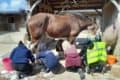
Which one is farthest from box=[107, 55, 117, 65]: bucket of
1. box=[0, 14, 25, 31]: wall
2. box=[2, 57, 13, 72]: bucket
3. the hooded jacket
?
box=[0, 14, 25, 31]: wall

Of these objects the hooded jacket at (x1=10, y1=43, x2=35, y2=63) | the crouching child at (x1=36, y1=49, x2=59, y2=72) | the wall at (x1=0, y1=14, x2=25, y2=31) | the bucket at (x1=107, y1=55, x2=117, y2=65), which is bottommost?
the wall at (x1=0, y1=14, x2=25, y2=31)

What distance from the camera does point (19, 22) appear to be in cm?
3712

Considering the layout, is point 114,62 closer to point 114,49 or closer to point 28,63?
point 114,49

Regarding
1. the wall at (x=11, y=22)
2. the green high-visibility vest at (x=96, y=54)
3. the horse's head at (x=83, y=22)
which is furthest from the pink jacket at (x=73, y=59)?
the wall at (x=11, y=22)

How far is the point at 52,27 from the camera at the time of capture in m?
13.6

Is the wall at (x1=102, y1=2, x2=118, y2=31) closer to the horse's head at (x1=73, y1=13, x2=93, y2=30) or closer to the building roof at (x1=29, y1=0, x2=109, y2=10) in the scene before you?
the building roof at (x1=29, y1=0, x2=109, y2=10)

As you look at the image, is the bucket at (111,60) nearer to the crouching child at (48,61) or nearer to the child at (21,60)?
the crouching child at (48,61)

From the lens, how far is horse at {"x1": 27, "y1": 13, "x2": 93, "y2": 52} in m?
13.5

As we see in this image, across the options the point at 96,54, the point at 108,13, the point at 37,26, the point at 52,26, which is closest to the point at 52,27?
the point at 52,26

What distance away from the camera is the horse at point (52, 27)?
1347cm

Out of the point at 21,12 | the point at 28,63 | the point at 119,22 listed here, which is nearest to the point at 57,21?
the point at 119,22

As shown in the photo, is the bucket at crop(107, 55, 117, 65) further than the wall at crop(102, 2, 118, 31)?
No

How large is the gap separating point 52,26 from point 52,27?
0.04 m

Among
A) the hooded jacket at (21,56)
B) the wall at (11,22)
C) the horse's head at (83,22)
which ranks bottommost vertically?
the wall at (11,22)
